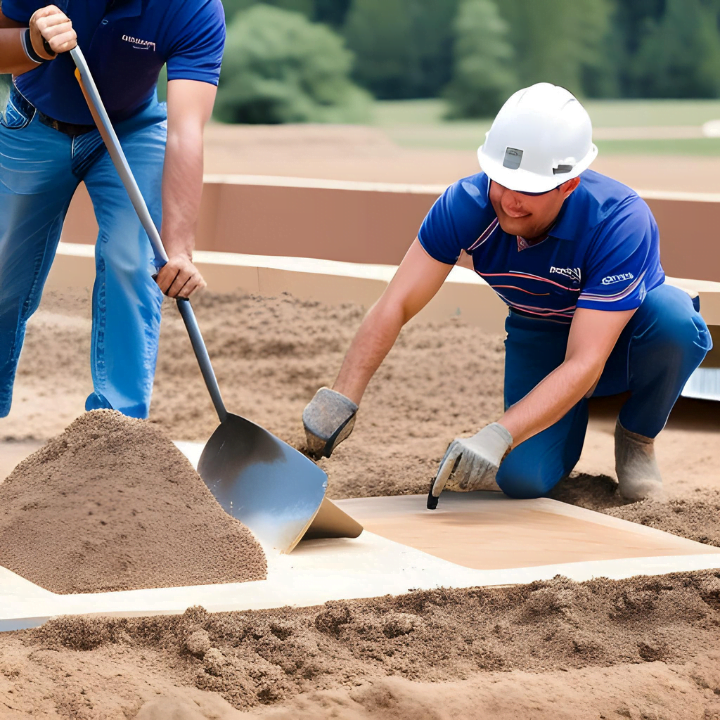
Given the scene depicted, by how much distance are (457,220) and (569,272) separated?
30 centimetres

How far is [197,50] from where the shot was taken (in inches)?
98.0

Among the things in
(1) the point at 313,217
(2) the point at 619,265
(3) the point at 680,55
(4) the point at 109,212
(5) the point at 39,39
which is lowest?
(3) the point at 680,55

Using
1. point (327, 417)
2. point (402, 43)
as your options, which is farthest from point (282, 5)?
point (327, 417)

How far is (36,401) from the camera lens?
12.9ft

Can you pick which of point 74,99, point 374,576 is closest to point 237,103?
point 74,99

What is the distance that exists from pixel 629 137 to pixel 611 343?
432 inches

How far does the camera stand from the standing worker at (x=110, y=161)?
2463 millimetres

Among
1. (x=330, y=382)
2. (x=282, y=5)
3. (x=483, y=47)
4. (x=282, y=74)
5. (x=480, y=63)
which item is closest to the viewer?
(x=330, y=382)

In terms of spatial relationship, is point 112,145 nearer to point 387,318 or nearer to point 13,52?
point 13,52

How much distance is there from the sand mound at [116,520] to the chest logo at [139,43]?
982 millimetres

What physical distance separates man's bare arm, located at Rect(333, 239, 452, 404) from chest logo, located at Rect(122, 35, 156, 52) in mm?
835

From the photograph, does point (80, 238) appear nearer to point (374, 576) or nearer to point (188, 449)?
point (188, 449)

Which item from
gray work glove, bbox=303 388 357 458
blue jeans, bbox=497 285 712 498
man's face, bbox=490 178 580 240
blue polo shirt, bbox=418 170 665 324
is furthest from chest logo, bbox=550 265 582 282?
gray work glove, bbox=303 388 357 458

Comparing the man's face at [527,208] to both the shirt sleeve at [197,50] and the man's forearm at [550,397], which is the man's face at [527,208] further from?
the shirt sleeve at [197,50]
